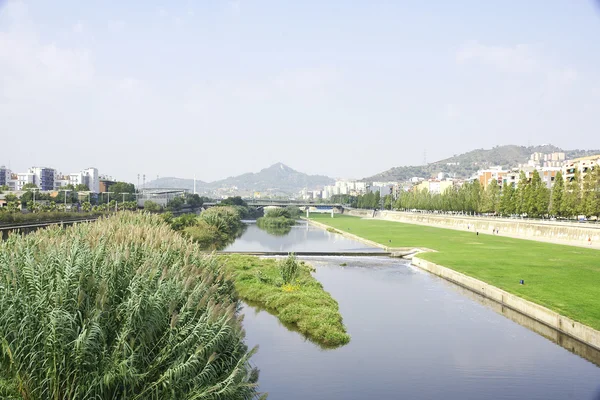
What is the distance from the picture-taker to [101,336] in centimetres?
813

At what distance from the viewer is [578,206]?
6225 cm

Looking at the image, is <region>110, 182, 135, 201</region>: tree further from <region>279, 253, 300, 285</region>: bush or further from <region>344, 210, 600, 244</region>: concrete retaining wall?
<region>279, 253, 300, 285</region>: bush

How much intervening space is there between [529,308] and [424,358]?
7.37 meters

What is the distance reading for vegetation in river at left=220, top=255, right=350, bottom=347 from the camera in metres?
20.4

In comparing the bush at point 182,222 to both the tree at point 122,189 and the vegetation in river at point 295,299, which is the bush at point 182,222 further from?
the tree at point 122,189

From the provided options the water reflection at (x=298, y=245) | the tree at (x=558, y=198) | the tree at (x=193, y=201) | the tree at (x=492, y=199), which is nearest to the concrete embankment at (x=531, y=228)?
the tree at (x=558, y=198)

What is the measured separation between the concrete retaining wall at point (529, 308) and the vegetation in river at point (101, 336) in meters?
13.1

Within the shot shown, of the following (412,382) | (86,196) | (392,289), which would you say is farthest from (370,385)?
(86,196)

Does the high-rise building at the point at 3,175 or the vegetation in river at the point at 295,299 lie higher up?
the high-rise building at the point at 3,175

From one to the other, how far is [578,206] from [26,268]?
63429mm

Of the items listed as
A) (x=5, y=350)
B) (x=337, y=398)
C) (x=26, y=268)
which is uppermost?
(x=26, y=268)

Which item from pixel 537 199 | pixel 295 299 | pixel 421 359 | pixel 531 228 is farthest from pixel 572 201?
pixel 421 359

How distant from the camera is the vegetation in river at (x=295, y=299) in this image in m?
20.4

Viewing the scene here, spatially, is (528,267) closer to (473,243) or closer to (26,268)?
(473,243)
